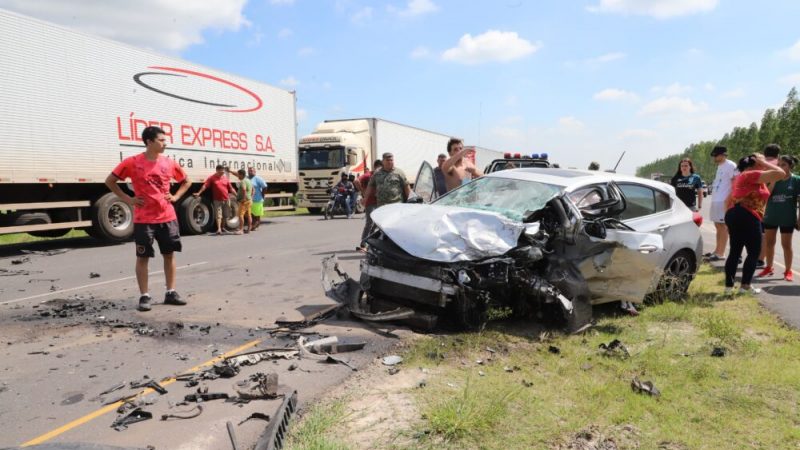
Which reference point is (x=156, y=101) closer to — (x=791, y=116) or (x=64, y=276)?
(x=64, y=276)

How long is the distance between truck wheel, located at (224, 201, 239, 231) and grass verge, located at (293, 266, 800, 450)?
428 inches

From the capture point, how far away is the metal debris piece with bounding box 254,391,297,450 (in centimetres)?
249

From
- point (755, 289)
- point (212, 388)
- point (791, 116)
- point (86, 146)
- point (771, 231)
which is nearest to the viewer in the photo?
point (212, 388)

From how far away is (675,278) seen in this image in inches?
225

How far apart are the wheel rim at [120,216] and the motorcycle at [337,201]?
25.1 ft

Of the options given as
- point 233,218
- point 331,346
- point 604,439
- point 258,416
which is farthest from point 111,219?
point 604,439

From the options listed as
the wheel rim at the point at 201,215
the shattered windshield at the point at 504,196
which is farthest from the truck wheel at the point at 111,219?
the shattered windshield at the point at 504,196

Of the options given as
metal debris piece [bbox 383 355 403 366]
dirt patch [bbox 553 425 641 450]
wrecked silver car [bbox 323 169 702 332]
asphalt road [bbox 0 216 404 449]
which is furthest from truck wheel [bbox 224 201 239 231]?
dirt patch [bbox 553 425 641 450]

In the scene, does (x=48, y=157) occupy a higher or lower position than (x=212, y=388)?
higher

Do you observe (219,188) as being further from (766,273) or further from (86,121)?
(766,273)

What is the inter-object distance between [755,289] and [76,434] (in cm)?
702

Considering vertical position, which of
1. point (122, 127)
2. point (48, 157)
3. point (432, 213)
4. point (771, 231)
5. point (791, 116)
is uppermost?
point (791, 116)

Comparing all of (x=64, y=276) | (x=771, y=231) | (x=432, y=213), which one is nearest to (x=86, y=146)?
(x=64, y=276)

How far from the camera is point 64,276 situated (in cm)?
726
